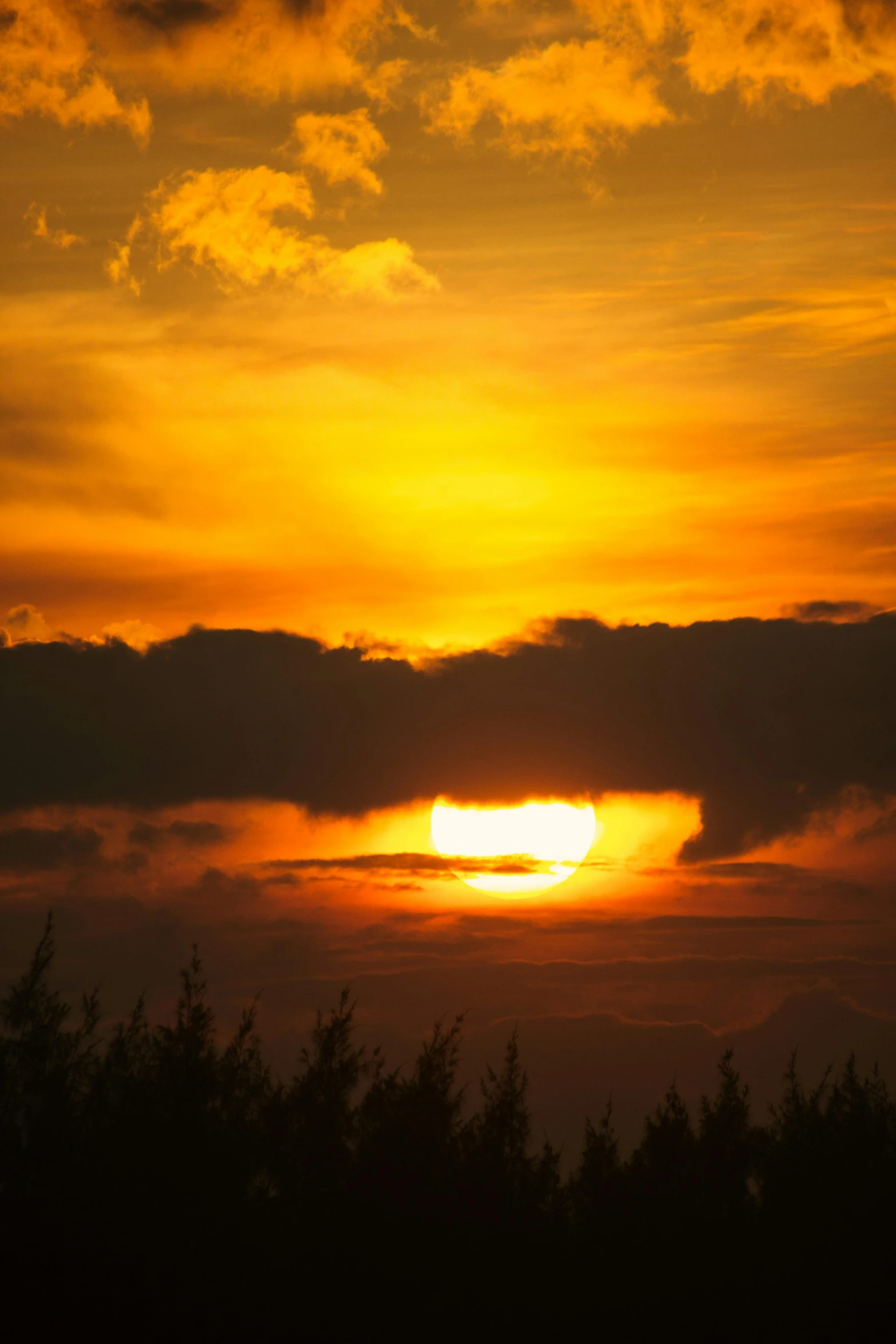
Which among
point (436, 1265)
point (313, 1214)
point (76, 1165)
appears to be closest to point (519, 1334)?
point (436, 1265)

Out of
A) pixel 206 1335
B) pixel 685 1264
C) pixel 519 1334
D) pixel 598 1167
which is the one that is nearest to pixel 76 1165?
pixel 206 1335

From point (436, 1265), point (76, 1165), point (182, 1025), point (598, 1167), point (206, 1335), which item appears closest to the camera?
point (206, 1335)

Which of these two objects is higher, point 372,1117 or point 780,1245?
point 372,1117

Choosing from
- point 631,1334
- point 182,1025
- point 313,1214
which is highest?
point 182,1025

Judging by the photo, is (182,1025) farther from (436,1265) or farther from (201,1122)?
(436,1265)

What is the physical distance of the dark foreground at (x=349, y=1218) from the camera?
51.4m

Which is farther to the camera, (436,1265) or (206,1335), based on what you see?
(436,1265)

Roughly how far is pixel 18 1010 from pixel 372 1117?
1702 centimetres

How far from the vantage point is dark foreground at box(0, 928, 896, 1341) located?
2025 inches

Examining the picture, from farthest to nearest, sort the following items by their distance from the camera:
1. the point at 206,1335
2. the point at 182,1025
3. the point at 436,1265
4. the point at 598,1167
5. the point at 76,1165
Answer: the point at 598,1167 < the point at 182,1025 < the point at 436,1265 < the point at 76,1165 < the point at 206,1335

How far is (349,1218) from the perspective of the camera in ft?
190

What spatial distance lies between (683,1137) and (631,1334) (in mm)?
20367

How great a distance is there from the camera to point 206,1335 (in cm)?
4959

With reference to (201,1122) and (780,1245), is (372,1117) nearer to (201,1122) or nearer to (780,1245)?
(201,1122)
